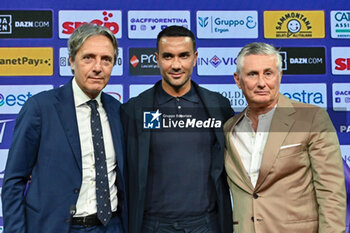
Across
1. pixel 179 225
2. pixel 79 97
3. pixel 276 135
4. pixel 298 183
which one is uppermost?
pixel 79 97

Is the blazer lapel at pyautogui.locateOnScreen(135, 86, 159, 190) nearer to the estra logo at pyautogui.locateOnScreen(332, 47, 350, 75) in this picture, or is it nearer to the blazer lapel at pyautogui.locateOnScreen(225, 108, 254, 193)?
the blazer lapel at pyautogui.locateOnScreen(225, 108, 254, 193)

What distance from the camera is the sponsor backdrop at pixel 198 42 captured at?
3.44 m

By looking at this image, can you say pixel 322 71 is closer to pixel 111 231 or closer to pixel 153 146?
pixel 153 146

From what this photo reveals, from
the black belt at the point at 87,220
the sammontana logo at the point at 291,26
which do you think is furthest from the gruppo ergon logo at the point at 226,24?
the black belt at the point at 87,220

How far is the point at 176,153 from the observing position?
1907 mm

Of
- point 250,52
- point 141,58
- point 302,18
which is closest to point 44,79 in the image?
point 141,58

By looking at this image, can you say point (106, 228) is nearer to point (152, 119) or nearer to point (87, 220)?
point (87, 220)

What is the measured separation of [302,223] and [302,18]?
8.49 ft

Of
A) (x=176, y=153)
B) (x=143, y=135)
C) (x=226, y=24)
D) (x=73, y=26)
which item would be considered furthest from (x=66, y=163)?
(x=226, y=24)

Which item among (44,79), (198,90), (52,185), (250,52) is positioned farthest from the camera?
(44,79)

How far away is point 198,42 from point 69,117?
6.89ft

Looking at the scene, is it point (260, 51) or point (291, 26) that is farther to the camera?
point (291, 26)

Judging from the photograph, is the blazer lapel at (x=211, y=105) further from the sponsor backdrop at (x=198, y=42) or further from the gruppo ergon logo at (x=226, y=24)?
the gruppo ergon logo at (x=226, y=24)

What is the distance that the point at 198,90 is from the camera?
208 centimetres
